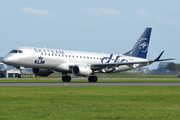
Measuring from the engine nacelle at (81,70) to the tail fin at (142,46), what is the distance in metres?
14.1

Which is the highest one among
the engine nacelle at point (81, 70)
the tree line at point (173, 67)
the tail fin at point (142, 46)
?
the tail fin at point (142, 46)

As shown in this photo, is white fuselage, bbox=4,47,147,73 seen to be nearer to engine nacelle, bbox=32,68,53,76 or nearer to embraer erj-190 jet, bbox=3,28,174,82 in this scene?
embraer erj-190 jet, bbox=3,28,174,82

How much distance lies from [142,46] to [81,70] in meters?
17.7

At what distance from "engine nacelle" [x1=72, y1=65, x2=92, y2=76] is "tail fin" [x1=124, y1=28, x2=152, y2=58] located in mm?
14092

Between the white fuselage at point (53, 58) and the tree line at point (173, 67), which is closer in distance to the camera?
the white fuselage at point (53, 58)

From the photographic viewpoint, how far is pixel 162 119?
428 inches

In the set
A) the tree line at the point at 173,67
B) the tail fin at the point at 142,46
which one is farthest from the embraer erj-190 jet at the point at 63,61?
the tree line at the point at 173,67

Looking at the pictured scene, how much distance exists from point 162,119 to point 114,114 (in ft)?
6.38

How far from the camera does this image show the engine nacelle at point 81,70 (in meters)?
42.9

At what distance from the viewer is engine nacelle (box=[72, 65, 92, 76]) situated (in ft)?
141

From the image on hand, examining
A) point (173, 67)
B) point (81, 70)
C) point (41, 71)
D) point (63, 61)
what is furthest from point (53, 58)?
point (173, 67)

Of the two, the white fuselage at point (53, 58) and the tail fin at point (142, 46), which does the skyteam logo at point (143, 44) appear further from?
the white fuselage at point (53, 58)

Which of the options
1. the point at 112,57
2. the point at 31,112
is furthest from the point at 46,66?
the point at 31,112

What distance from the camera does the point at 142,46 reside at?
56469 millimetres
